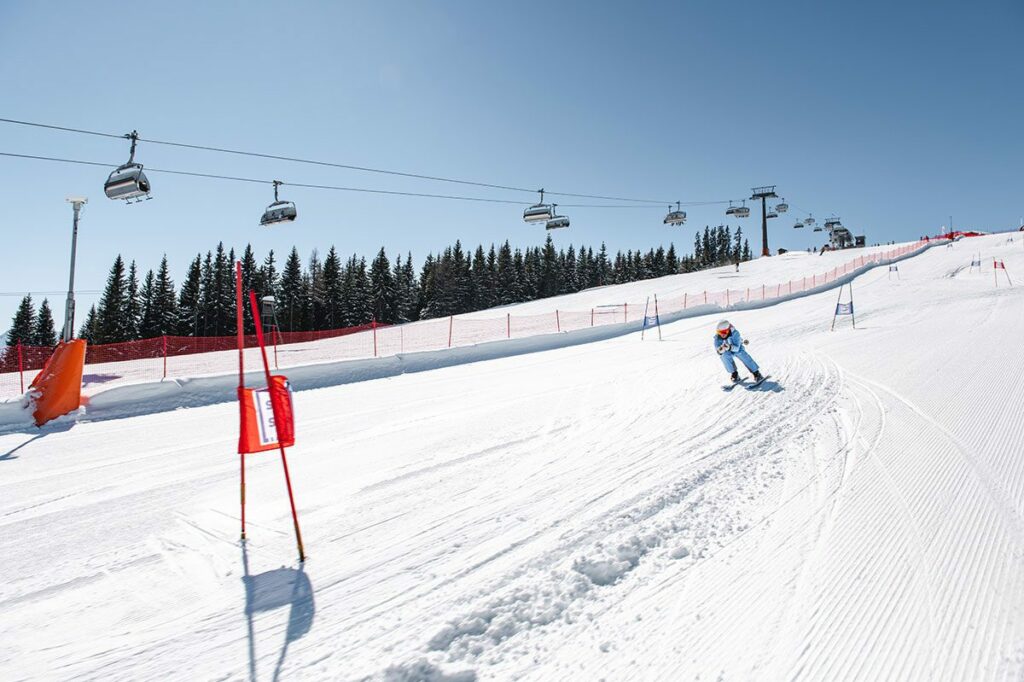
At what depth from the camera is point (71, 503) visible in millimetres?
4961

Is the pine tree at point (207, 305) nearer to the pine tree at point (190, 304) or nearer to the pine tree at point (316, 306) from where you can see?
the pine tree at point (190, 304)

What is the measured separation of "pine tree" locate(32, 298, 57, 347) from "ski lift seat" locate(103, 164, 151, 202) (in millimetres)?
68500

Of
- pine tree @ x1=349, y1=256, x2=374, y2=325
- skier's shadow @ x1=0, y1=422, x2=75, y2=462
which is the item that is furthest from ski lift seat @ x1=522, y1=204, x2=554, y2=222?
pine tree @ x1=349, y1=256, x2=374, y2=325

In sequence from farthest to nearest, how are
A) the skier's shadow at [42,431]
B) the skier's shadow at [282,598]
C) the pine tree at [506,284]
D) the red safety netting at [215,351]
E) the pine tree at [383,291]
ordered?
the pine tree at [506,284]
the pine tree at [383,291]
the red safety netting at [215,351]
the skier's shadow at [42,431]
the skier's shadow at [282,598]

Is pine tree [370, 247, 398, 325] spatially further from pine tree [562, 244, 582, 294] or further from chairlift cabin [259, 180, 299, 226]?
chairlift cabin [259, 180, 299, 226]

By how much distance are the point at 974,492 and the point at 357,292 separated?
66817 millimetres

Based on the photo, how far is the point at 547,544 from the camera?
142 inches

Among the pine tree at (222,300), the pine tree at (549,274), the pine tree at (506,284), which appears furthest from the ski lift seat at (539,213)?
the pine tree at (549,274)

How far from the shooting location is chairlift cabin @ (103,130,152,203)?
941 cm

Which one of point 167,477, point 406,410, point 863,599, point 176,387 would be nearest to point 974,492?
point 863,599

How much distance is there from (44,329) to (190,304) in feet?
61.8

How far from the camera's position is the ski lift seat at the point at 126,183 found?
941 centimetres

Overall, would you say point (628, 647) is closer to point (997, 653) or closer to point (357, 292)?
point (997, 653)

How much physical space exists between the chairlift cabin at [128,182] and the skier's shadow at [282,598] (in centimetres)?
950
